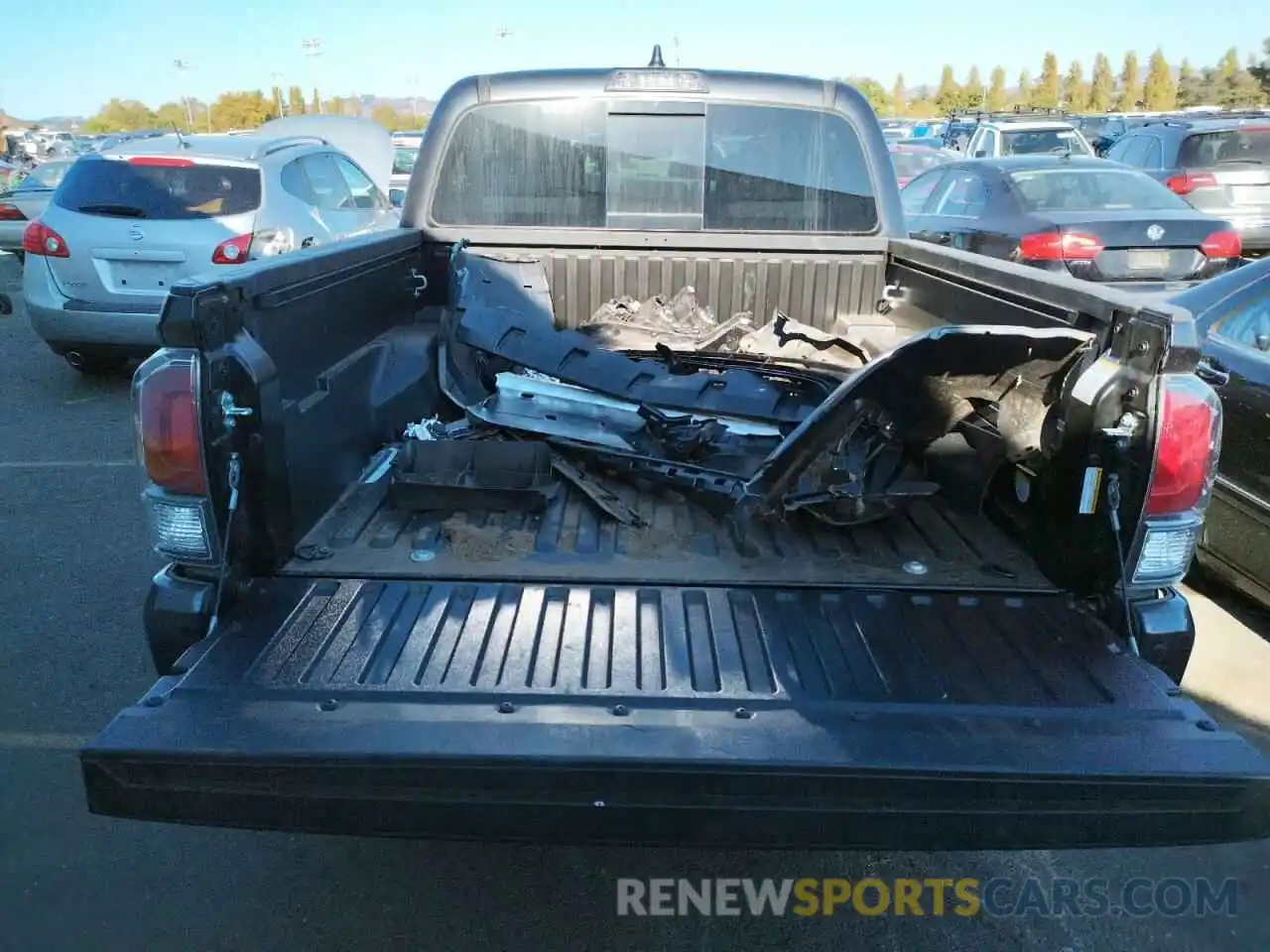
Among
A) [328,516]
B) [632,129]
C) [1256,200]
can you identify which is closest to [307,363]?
[328,516]

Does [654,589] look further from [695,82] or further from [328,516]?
[695,82]

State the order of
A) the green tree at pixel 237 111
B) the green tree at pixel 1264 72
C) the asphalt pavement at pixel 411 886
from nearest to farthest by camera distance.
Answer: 1. the asphalt pavement at pixel 411 886
2. the green tree at pixel 1264 72
3. the green tree at pixel 237 111

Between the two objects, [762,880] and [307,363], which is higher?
[307,363]

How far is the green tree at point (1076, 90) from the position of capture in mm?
56791

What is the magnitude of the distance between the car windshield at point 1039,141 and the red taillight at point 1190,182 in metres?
5.35

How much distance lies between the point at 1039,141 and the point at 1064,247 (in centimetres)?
992

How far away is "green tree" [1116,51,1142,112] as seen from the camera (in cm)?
5594

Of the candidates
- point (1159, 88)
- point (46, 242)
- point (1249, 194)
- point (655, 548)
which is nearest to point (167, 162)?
point (46, 242)

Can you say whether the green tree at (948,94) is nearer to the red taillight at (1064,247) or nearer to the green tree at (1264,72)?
the green tree at (1264,72)

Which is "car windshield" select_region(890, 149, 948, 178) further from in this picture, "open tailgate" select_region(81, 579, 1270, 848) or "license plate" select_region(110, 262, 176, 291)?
"open tailgate" select_region(81, 579, 1270, 848)

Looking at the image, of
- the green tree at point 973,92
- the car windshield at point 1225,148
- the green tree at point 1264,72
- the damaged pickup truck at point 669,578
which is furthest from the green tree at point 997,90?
the damaged pickup truck at point 669,578

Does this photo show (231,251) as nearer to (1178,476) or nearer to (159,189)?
(159,189)

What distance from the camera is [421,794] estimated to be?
1844 mm

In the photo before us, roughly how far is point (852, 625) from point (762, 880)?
90 cm
